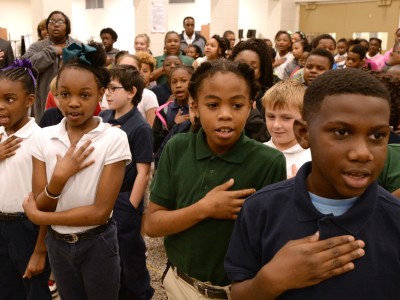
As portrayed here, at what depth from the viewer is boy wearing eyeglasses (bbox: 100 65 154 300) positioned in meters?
2.57

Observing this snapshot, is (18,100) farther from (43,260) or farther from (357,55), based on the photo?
(357,55)

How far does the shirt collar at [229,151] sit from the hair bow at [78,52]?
0.80 metres

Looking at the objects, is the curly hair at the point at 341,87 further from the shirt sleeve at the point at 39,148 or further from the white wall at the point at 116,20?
the white wall at the point at 116,20

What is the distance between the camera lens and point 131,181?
104 inches

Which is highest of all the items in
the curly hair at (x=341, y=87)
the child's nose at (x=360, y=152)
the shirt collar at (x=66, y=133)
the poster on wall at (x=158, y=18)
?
the poster on wall at (x=158, y=18)

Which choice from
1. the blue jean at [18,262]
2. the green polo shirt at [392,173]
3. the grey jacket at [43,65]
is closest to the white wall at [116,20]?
the grey jacket at [43,65]

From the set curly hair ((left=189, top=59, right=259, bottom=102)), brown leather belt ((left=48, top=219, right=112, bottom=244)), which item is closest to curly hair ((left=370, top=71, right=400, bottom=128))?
curly hair ((left=189, top=59, right=259, bottom=102))

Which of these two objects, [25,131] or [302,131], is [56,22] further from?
[302,131]

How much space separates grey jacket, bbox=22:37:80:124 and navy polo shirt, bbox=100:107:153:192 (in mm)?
1837

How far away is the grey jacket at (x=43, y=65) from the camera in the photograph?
408 cm

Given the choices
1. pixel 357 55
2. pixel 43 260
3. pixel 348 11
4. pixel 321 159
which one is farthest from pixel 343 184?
pixel 348 11

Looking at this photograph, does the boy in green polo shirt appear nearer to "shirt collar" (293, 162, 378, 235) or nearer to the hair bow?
"shirt collar" (293, 162, 378, 235)

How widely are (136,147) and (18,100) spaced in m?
0.74

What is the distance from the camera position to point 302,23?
13.0 metres
